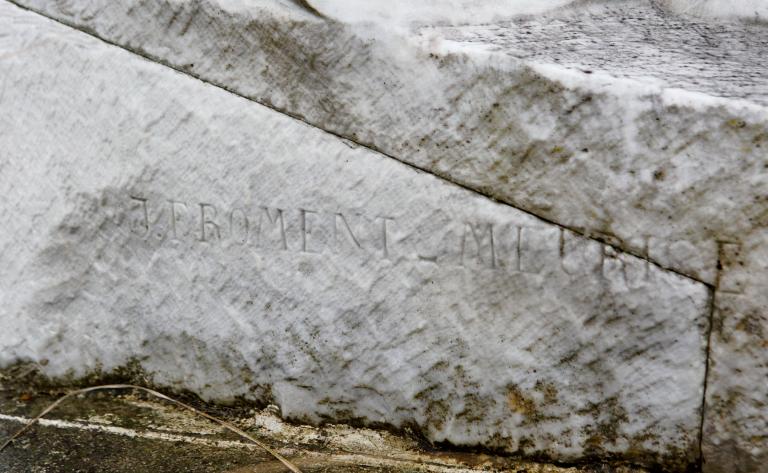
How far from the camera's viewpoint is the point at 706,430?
4.76ft

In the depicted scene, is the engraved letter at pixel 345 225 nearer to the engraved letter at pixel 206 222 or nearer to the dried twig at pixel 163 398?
the engraved letter at pixel 206 222

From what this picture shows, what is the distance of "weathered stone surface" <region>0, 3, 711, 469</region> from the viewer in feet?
4.82

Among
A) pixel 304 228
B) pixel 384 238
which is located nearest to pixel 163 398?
pixel 304 228

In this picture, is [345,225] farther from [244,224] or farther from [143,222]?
[143,222]

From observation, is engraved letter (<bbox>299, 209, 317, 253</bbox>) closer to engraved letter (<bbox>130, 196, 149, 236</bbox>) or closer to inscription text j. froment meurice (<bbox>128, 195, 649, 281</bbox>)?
inscription text j. froment meurice (<bbox>128, 195, 649, 281</bbox>)

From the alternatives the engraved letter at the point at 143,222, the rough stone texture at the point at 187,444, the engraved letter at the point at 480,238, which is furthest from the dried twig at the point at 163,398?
the engraved letter at the point at 480,238

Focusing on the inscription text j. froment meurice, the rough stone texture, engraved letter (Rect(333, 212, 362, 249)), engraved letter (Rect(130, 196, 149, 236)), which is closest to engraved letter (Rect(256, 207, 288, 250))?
the inscription text j. froment meurice

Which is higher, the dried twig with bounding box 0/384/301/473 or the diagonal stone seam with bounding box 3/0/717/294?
the diagonal stone seam with bounding box 3/0/717/294

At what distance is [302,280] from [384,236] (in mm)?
188

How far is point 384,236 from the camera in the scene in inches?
60.5

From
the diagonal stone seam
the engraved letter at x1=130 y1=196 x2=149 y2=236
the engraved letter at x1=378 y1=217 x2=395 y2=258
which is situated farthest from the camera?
the engraved letter at x1=130 y1=196 x2=149 y2=236

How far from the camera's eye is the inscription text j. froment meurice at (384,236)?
4.77 feet

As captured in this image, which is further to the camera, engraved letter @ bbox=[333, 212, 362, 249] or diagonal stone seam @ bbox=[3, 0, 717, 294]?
engraved letter @ bbox=[333, 212, 362, 249]

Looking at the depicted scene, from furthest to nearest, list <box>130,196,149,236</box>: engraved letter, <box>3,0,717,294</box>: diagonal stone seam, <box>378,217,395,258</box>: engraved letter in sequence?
<box>130,196,149,236</box>: engraved letter < <box>378,217,395,258</box>: engraved letter < <box>3,0,717,294</box>: diagonal stone seam
